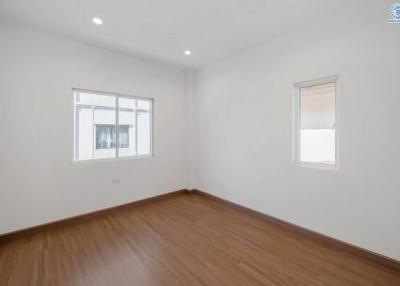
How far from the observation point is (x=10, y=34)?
2551mm

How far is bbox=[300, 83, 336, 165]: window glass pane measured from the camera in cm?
257

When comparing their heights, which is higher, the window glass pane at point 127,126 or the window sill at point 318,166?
the window glass pane at point 127,126

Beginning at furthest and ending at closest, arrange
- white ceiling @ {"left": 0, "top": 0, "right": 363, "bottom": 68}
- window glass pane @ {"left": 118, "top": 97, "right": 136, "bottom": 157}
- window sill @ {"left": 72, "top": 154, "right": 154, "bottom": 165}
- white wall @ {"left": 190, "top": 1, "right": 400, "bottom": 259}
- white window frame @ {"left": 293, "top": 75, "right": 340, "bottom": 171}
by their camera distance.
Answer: window glass pane @ {"left": 118, "top": 97, "right": 136, "bottom": 157} → window sill @ {"left": 72, "top": 154, "right": 154, "bottom": 165} → white window frame @ {"left": 293, "top": 75, "right": 340, "bottom": 171} → white ceiling @ {"left": 0, "top": 0, "right": 363, "bottom": 68} → white wall @ {"left": 190, "top": 1, "right": 400, "bottom": 259}

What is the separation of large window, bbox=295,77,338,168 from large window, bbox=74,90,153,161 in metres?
2.80

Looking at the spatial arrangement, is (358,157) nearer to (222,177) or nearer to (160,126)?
(222,177)

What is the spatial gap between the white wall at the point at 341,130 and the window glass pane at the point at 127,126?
1.72 metres

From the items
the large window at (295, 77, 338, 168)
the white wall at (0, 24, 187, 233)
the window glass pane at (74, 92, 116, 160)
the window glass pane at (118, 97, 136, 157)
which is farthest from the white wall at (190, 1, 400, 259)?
the window glass pane at (74, 92, 116, 160)

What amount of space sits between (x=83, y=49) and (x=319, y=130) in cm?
383

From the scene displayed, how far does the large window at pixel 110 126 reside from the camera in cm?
324

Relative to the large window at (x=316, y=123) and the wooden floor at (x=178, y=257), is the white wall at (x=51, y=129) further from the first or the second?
the large window at (x=316, y=123)

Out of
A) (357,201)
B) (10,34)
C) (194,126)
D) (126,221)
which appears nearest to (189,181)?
(194,126)

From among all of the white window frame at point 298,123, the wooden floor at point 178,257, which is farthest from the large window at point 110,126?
the white window frame at point 298,123

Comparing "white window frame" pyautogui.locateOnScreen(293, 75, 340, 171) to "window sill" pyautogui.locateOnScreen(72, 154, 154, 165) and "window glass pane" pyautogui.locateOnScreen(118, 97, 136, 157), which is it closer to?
"window sill" pyautogui.locateOnScreen(72, 154, 154, 165)

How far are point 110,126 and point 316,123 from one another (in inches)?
135
